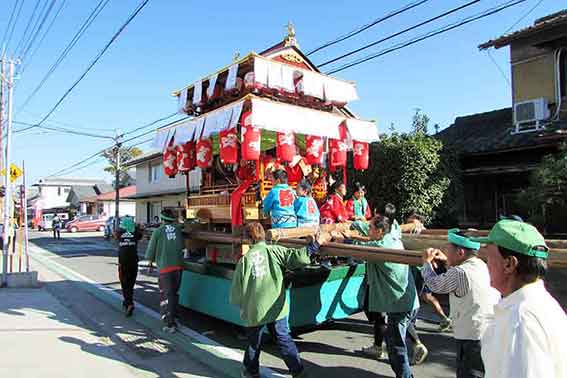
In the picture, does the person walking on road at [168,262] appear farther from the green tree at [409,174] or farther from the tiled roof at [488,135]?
the tiled roof at [488,135]

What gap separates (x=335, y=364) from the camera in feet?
17.1

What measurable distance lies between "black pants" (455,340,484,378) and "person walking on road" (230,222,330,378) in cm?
171

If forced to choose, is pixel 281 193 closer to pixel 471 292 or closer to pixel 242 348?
pixel 242 348

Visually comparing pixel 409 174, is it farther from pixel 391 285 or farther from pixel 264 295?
pixel 264 295

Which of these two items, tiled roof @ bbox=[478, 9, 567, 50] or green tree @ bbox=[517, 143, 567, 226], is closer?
green tree @ bbox=[517, 143, 567, 226]

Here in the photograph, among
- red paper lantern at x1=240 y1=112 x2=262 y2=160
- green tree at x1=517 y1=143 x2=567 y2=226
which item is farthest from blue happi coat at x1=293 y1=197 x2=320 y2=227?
green tree at x1=517 y1=143 x2=567 y2=226

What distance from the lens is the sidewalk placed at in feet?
16.5

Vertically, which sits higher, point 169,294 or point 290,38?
point 290,38

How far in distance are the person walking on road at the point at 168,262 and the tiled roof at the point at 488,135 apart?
8.28 m

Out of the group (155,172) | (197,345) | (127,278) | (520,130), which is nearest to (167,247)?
(127,278)

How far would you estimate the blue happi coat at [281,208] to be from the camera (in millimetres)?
5688

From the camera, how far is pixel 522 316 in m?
1.56

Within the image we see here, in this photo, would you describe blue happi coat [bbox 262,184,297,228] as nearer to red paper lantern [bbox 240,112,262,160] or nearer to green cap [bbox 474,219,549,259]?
red paper lantern [bbox 240,112,262,160]

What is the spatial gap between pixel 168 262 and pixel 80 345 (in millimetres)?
1679
